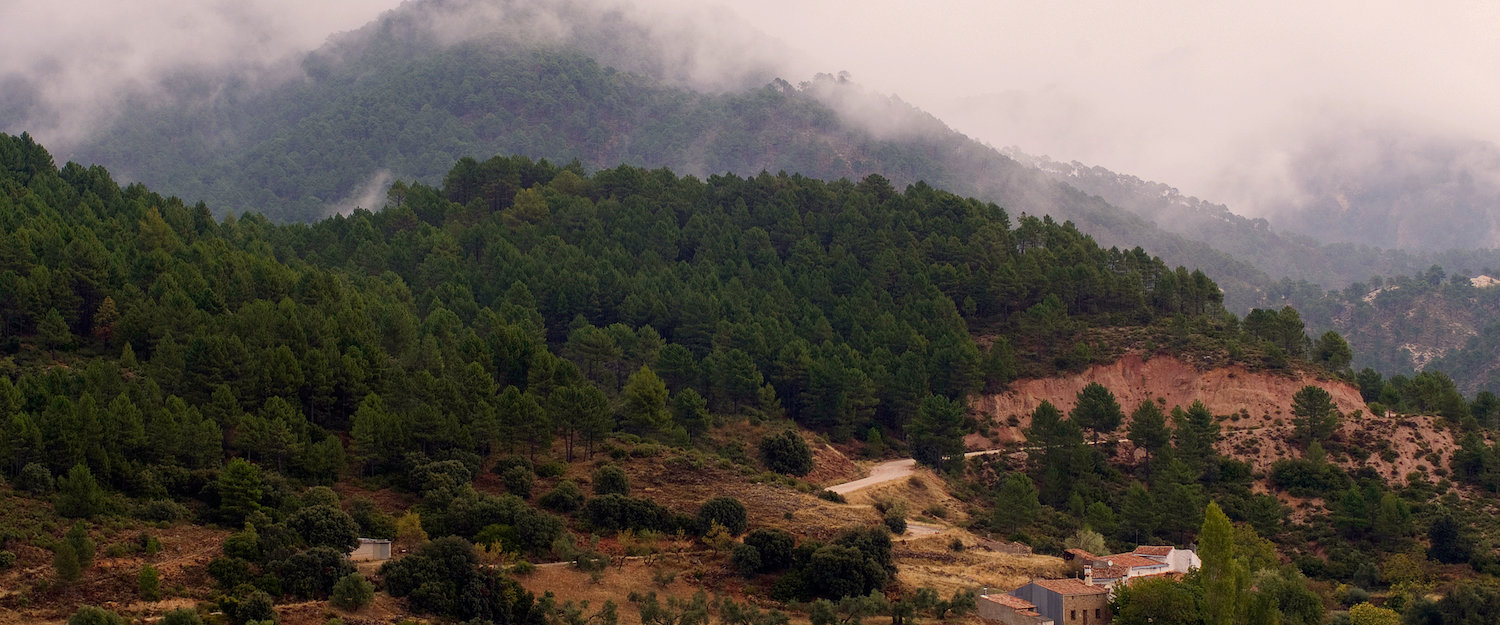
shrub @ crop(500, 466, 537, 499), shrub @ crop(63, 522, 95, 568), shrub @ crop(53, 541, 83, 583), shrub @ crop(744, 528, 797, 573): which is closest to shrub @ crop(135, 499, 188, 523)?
shrub @ crop(63, 522, 95, 568)

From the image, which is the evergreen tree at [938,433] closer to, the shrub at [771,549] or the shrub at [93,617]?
the shrub at [771,549]

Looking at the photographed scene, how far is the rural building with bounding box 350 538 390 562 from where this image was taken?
201ft

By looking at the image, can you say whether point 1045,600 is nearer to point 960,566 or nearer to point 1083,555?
point 960,566

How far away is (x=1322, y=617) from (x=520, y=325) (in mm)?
51390

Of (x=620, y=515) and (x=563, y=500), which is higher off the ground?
(x=563, y=500)

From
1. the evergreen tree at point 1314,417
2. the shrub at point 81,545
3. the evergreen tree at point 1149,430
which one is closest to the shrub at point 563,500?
the shrub at point 81,545

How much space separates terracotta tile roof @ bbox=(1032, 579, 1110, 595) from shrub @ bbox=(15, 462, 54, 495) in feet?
135

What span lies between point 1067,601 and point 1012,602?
8.46 ft

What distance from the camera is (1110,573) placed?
70062 mm

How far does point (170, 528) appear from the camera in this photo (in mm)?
59406

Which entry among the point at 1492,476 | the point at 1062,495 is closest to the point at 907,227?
the point at 1062,495

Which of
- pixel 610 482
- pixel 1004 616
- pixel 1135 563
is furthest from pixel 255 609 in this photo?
pixel 1135 563

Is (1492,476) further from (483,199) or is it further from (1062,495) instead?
(483,199)

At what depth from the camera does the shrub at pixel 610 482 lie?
7194 cm
